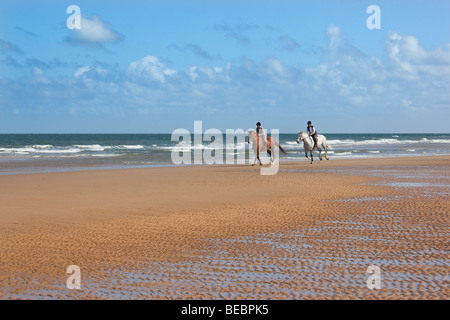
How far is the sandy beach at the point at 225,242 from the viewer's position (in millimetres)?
5355

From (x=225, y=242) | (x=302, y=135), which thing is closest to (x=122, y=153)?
(x=302, y=135)

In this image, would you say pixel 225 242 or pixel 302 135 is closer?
pixel 225 242

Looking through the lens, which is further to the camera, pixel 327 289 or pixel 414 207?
pixel 414 207

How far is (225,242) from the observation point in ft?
24.9

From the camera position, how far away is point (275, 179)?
58.5ft

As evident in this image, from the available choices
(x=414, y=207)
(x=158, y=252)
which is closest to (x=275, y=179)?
(x=414, y=207)

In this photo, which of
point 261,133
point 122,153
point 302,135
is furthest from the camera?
point 122,153

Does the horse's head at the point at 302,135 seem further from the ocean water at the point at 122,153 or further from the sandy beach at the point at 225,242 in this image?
the sandy beach at the point at 225,242

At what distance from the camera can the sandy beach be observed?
17.6 ft

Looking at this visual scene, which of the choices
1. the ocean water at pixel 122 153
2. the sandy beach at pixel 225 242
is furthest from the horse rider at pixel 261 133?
the sandy beach at pixel 225 242

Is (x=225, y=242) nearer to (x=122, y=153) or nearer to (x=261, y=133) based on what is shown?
(x=261, y=133)
